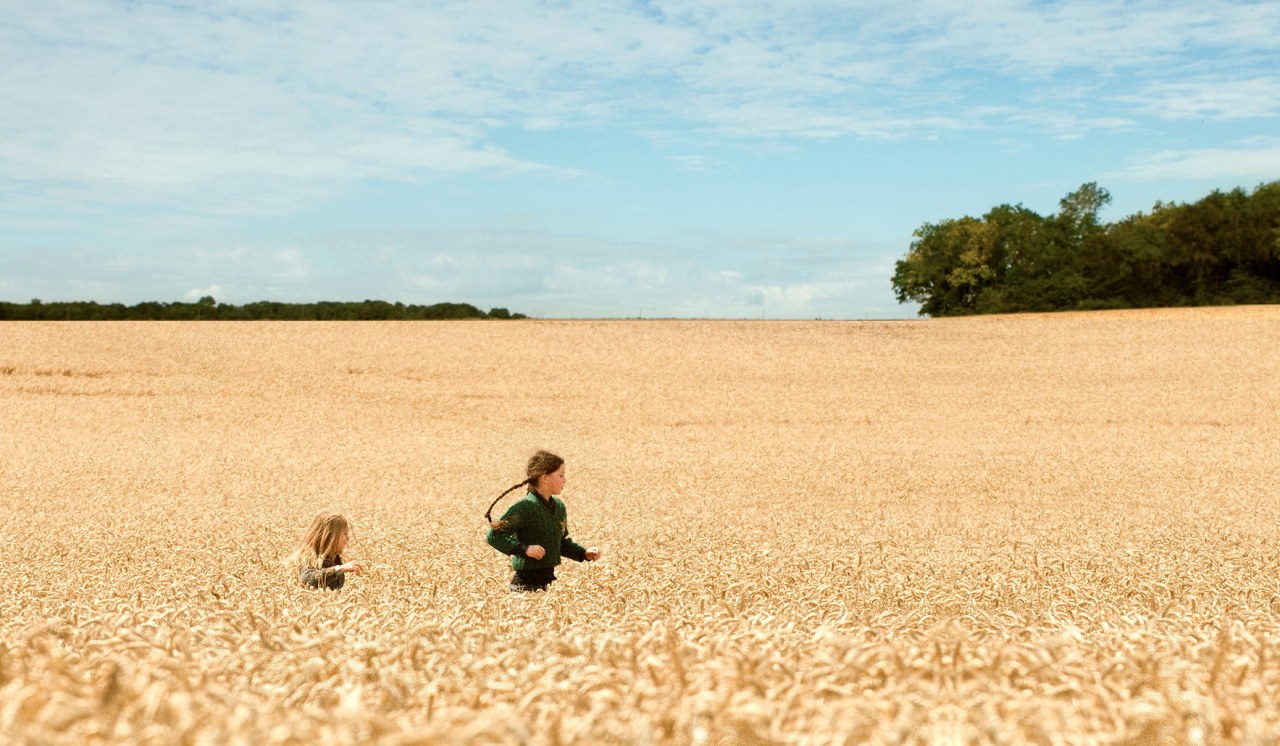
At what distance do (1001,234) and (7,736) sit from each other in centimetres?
7171

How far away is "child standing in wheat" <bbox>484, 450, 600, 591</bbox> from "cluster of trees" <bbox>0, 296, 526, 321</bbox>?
4672cm

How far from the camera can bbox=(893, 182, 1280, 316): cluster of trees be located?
64.7 metres

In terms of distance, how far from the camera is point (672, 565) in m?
9.52

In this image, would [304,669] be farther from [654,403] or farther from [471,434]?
[654,403]

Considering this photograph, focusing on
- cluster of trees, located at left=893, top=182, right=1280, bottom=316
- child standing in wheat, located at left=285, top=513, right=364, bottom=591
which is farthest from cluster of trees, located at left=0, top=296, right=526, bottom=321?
child standing in wheat, located at left=285, top=513, right=364, bottom=591

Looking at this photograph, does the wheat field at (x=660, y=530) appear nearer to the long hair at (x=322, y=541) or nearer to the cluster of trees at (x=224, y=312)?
the long hair at (x=322, y=541)

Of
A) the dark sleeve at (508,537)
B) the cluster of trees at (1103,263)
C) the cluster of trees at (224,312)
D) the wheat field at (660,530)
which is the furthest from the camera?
the cluster of trees at (1103,263)

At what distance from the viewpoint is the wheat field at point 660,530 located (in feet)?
8.21

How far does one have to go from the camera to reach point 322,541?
824cm

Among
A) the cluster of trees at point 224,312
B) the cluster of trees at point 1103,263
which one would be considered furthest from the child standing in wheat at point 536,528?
the cluster of trees at point 1103,263

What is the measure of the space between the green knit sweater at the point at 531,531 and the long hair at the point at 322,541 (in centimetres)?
127

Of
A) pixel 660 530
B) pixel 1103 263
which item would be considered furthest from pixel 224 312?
pixel 1103 263

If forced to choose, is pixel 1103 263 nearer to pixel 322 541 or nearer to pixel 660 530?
pixel 660 530

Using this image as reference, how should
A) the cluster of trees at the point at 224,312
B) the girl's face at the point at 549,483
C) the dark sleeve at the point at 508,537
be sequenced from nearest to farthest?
the dark sleeve at the point at 508,537
the girl's face at the point at 549,483
the cluster of trees at the point at 224,312
